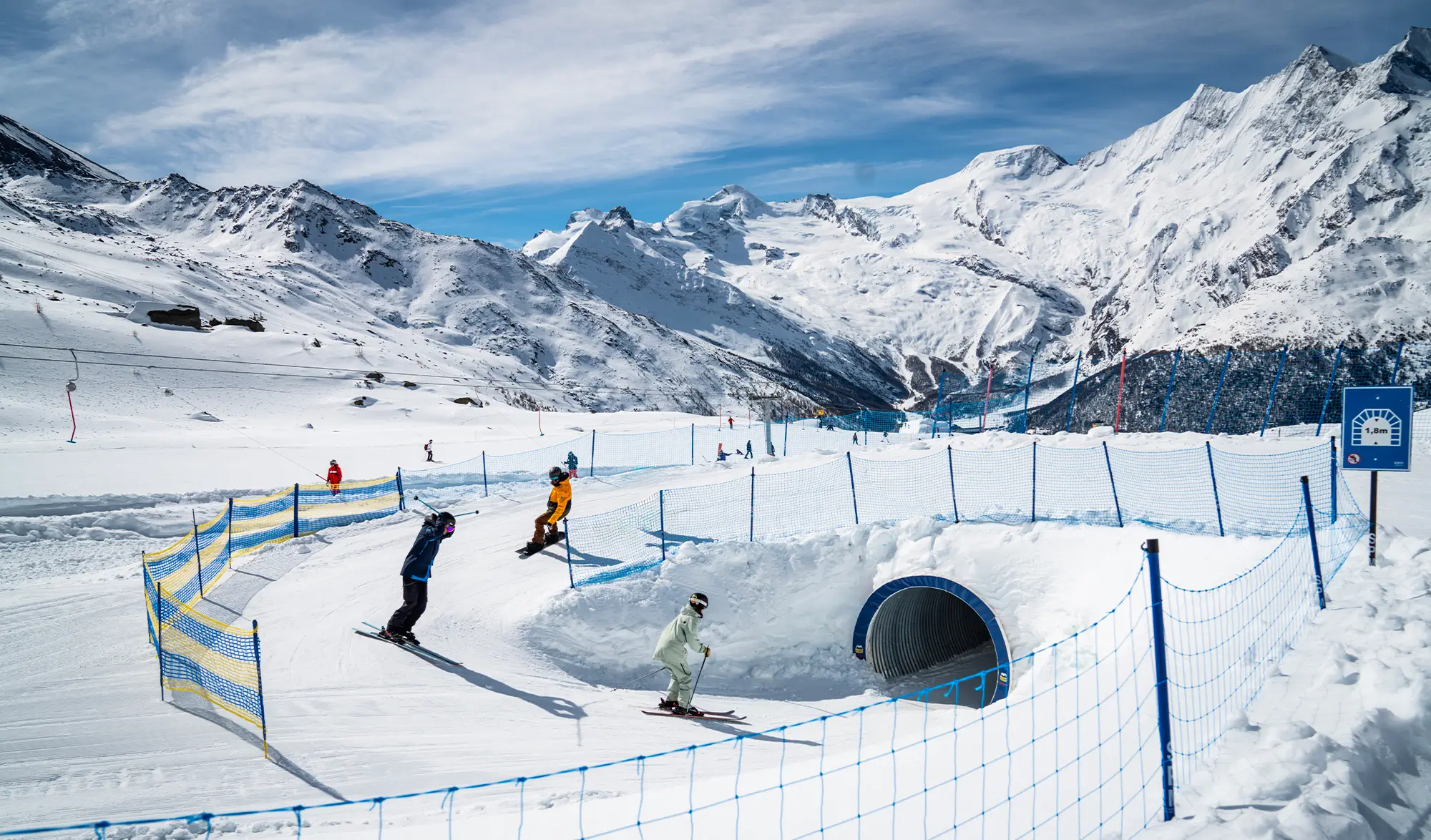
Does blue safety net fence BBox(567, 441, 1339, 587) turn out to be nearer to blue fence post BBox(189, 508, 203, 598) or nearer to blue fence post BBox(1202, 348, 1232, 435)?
blue fence post BBox(1202, 348, 1232, 435)

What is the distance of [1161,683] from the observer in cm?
471

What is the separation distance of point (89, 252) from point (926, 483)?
10864cm

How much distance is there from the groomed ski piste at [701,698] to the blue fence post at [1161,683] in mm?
170

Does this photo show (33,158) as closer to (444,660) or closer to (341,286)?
(341,286)

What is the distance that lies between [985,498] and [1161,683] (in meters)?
11.7

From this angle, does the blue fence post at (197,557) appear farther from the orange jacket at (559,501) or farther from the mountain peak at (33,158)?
the mountain peak at (33,158)

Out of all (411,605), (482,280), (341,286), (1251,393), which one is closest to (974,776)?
(411,605)

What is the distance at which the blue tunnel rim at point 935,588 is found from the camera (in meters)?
12.5

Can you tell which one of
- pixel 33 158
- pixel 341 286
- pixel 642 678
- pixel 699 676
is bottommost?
pixel 642 678

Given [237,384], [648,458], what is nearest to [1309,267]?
[648,458]

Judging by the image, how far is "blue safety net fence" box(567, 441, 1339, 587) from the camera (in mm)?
13492

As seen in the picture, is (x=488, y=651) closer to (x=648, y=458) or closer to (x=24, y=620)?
(x=24, y=620)

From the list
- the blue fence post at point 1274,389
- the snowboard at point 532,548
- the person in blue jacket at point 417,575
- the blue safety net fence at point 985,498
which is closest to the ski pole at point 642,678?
the blue safety net fence at point 985,498

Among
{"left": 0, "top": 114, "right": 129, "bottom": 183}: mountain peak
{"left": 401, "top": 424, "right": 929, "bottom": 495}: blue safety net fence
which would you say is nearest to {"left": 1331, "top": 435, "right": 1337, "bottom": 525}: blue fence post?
{"left": 401, "top": 424, "right": 929, "bottom": 495}: blue safety net fence
